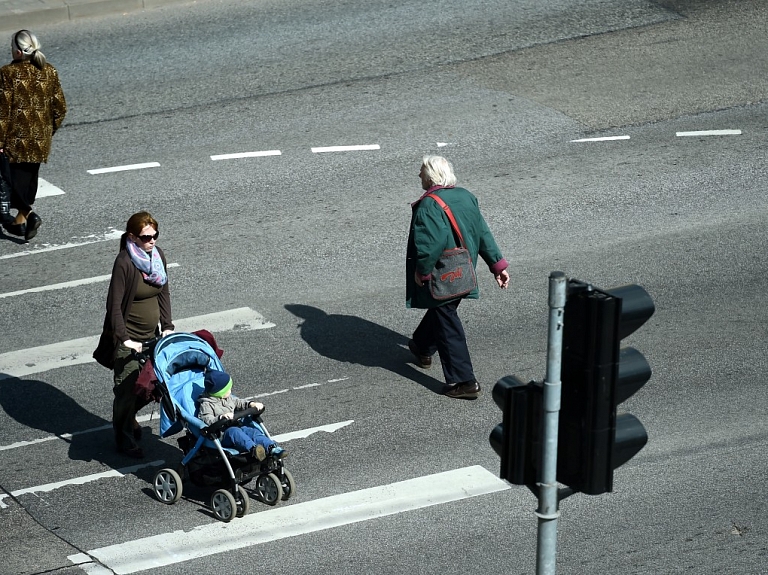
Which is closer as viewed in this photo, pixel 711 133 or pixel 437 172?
pixel 437 172

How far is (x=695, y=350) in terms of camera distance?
33.0 feet

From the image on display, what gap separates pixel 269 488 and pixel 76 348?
2.87 metres

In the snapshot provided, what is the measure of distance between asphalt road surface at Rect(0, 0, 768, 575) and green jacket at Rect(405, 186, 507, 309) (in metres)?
0.84

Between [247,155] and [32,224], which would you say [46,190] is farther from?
[247,155]

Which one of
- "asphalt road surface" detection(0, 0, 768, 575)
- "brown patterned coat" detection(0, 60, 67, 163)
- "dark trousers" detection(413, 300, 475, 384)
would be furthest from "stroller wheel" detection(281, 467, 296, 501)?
"brown patterned coat" detection(0, 60, 67, 163)

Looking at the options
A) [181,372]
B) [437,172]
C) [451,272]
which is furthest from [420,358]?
[181,372]

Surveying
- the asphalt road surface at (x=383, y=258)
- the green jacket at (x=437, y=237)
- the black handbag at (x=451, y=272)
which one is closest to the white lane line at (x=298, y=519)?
the asphalt road surface at (x=383, y=258)

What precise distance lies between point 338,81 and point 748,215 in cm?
577

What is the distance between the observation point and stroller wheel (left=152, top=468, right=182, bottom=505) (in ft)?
26.7

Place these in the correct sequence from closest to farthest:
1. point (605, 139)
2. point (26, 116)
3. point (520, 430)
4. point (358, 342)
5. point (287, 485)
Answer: point (520, 430) → point (287, 485) → point (358, 342) → point (26, 116) → point (605, 139)

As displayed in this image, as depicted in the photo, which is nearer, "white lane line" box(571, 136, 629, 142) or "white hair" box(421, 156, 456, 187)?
"white hair" box(421, 156, 456, 187)

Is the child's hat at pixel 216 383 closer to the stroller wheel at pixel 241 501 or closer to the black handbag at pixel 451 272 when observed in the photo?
the stroller wheel at pixel 241 501

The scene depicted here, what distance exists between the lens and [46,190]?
13102 mm

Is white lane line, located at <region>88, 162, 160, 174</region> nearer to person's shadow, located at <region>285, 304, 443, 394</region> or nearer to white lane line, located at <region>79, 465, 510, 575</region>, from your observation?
person's shadow, located at <region>285, 304, 443, 394</region>
